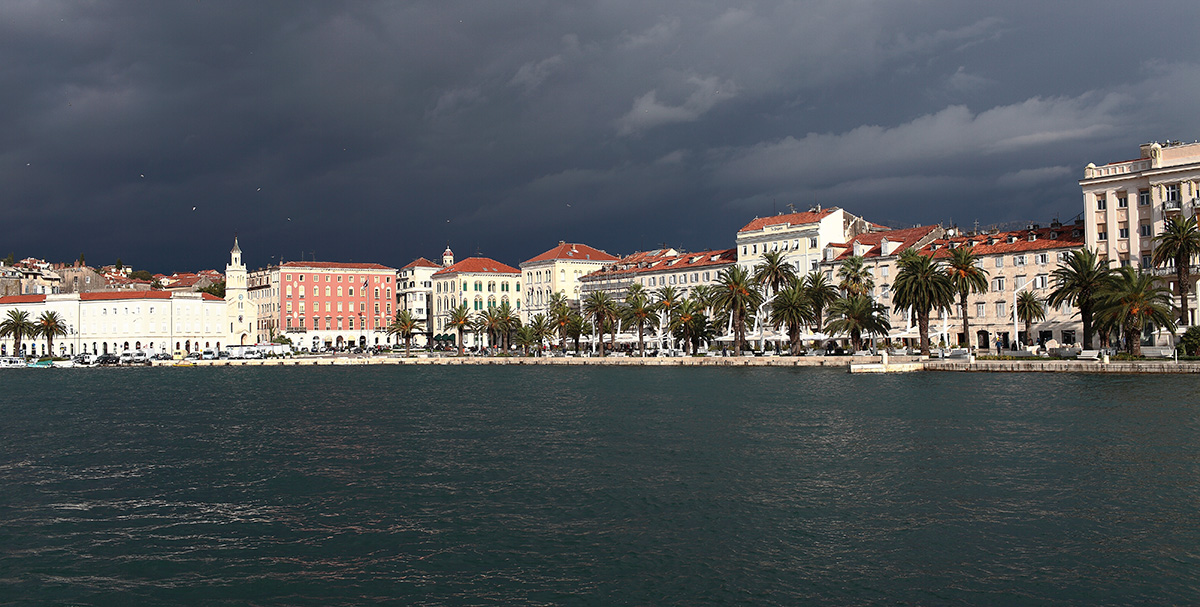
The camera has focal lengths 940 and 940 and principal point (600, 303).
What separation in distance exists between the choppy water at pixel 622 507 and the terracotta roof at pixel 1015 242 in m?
48.3

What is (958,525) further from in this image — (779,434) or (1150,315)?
(1150,315)

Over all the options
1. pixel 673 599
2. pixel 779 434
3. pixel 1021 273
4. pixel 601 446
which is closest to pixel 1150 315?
pixel 1021 273

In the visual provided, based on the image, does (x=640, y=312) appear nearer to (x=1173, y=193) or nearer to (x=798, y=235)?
(x=798, y=235)

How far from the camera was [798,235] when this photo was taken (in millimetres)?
114688

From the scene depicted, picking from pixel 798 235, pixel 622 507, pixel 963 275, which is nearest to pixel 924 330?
pixel 963 275

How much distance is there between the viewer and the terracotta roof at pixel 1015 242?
91375 millimetres

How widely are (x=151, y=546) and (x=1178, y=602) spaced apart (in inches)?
782

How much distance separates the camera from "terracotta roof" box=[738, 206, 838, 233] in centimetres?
11450

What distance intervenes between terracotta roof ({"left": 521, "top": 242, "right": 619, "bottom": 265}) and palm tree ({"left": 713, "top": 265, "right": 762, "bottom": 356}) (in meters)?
58.3

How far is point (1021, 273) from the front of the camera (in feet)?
304

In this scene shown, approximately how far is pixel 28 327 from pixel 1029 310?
137m

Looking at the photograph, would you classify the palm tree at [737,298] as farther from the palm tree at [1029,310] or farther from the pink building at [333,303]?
the pink building at [333,303]

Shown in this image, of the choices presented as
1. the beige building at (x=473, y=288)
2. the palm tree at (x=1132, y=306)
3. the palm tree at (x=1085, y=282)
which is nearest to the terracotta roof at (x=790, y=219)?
the palm tree at (x=1085, y=282)

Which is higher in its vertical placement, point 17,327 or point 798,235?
point 798,235
